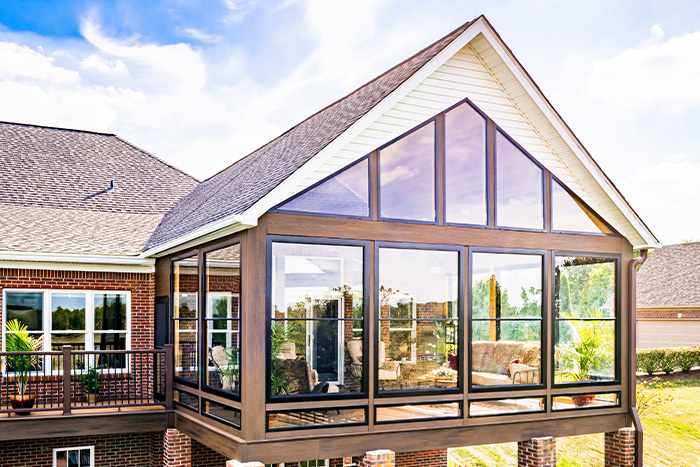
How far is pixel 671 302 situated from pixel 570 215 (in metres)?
23.3

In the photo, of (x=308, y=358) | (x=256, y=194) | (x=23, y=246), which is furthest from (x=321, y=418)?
(x=23, y=246)

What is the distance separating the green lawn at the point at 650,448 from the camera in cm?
1745

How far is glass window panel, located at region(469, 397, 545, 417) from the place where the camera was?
35.0 ft

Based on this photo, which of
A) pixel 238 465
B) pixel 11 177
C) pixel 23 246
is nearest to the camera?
pixel 238 465

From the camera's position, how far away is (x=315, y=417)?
9.50m

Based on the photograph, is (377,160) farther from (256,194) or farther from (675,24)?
(675,24)

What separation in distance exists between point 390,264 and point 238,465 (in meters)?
3.60

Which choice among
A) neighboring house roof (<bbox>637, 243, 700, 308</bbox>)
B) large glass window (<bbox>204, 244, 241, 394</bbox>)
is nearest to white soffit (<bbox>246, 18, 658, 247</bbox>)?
large glass window (<bbox>204, 244, 241, 394</bbox>)

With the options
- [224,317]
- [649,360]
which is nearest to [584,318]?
[224,317]

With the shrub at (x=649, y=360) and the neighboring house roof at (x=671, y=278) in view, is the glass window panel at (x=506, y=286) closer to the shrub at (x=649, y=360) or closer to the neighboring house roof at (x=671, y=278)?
the shrub at (x=649, y=360)

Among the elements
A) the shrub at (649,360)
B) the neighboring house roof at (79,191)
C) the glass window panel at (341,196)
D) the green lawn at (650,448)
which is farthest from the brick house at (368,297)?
the shrub at (649,360)

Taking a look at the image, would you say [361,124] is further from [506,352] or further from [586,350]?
[586,350]

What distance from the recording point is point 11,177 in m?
15.7

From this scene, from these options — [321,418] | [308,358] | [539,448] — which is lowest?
[539,448]
